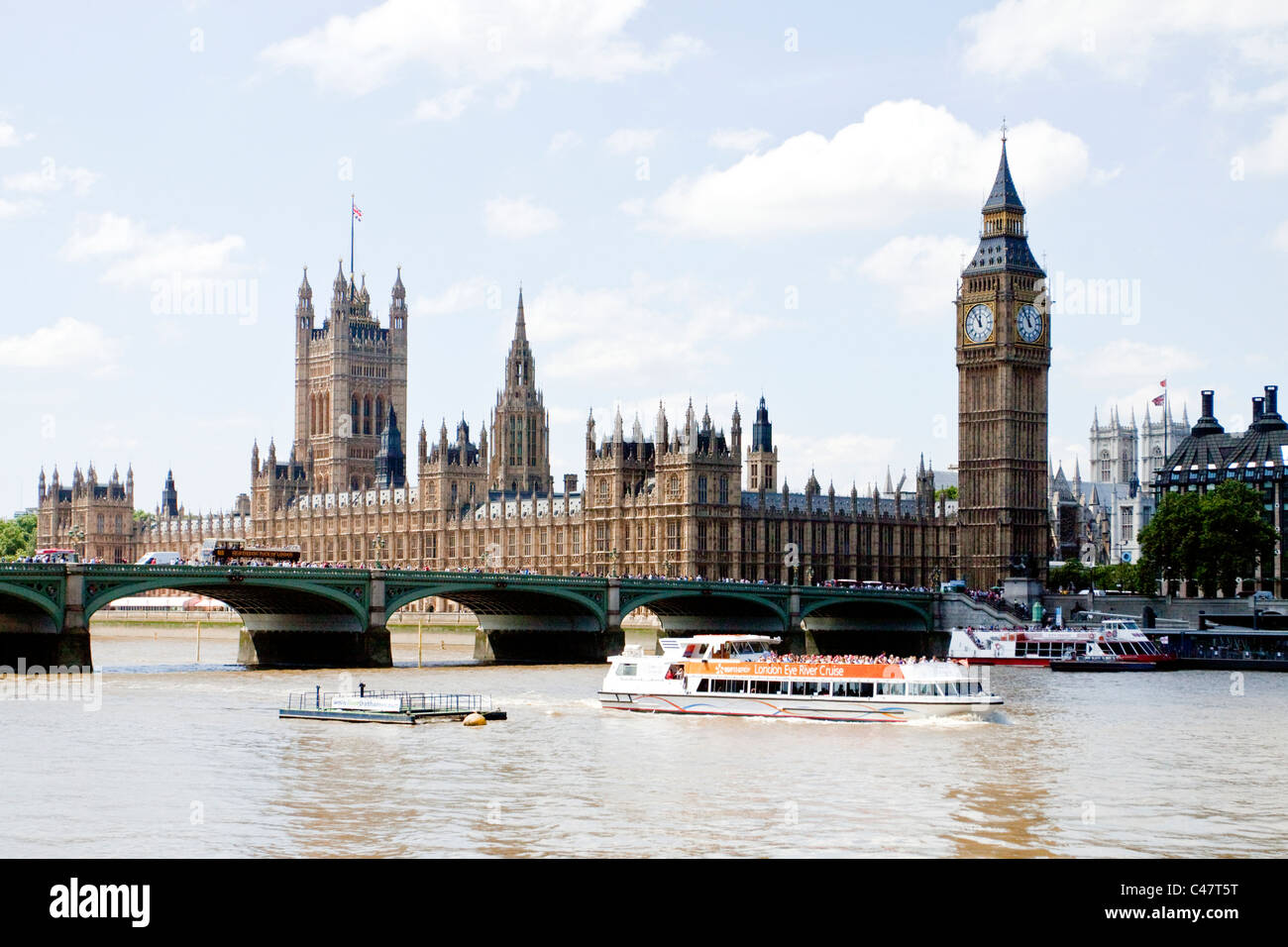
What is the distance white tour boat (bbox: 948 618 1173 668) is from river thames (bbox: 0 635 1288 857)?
3029cm

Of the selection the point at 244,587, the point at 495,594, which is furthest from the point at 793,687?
the point at 495,594

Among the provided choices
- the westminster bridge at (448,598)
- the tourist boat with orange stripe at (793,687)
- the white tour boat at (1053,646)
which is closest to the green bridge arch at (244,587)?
the westminster bridge at (448,598)

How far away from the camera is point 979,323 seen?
150 m

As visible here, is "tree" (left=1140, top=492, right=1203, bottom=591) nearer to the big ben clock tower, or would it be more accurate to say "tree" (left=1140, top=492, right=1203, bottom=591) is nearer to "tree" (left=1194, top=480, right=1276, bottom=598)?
"tree" (left=1194, top=480, right=1276, bottom=598)

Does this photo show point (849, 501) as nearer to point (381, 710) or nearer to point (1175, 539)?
point (1175, 539)

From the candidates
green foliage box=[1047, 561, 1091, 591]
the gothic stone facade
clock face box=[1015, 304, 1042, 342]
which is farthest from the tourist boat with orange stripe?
green foliage box=[1047, 561, 1091, 591]

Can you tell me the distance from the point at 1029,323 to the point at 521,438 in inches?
2315

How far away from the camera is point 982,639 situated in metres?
112

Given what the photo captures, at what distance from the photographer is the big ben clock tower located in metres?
148
